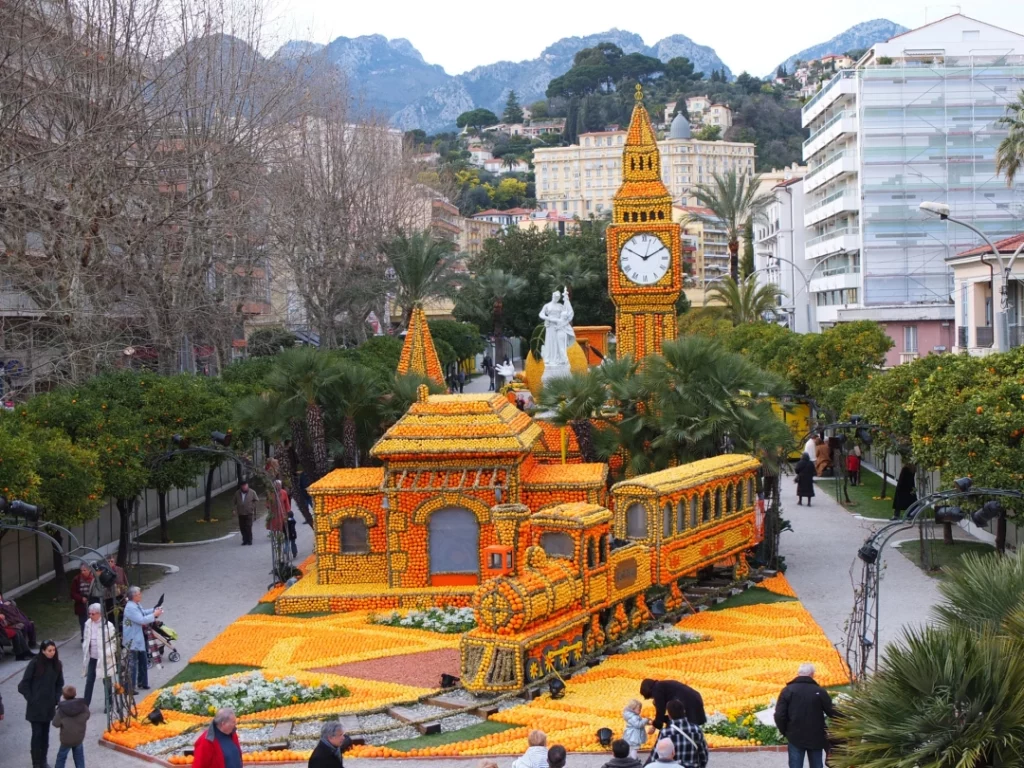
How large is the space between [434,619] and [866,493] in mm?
19303

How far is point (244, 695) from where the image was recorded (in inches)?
752

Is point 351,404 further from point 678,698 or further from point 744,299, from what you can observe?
point 744,299

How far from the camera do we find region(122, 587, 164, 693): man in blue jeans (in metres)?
19.3

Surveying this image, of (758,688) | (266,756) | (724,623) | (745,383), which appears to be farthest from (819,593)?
(266,756)

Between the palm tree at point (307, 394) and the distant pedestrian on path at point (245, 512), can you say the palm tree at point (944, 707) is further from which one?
the distant pedestrian on path at point (245, 512)

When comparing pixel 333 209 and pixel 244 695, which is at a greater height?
pixel 333 209

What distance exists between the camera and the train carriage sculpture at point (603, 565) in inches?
738

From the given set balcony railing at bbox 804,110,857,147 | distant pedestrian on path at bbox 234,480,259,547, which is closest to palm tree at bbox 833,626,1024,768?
distant pedestrian on path at bbox 234,480,259,547

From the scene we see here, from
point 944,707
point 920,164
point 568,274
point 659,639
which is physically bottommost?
point 659,639

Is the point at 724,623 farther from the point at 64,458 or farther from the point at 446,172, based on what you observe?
the point at 446,172

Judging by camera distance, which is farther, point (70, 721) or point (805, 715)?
point (70, 721)

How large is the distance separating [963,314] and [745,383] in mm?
22510

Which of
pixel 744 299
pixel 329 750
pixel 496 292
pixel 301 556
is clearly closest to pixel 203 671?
pixel 329 750

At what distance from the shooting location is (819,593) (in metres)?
25.7
